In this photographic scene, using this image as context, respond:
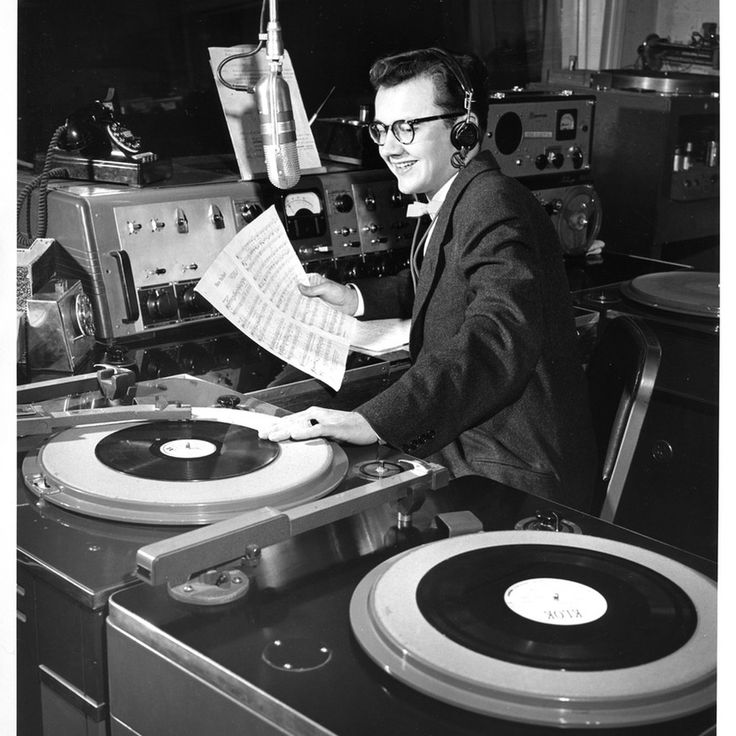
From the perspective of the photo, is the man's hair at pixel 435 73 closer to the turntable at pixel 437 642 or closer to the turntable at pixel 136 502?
the turntable at pixel 136 502

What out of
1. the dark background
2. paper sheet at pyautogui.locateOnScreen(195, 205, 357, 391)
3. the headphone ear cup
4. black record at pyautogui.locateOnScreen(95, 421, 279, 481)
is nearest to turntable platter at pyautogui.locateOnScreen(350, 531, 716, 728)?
black record at pyautogui.locateOnScreen(95, 421, 279, 481)

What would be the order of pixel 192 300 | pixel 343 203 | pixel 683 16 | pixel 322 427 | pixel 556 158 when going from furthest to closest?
pixel 683 16, pixel 556 158, pixel 343 203, pixel 192 300, pixel 322 427

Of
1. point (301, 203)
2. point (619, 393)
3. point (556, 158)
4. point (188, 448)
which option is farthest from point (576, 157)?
point (188, 448)

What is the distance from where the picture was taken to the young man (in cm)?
160

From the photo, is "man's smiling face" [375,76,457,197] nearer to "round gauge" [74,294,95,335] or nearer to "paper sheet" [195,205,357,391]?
"paper sheet" [195,205,357,391]

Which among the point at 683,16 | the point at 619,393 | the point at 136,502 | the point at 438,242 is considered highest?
the point at 683,16

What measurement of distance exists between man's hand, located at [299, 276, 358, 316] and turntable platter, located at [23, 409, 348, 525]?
2.00ft

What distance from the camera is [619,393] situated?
2422 mm

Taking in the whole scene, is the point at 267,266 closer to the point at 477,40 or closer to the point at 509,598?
the point at 509,598

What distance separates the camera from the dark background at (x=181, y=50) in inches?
88.8

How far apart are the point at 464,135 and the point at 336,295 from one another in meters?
0.41

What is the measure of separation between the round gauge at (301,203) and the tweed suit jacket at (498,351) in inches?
19.3

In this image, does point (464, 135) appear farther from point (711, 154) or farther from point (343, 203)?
point (711, 154)
